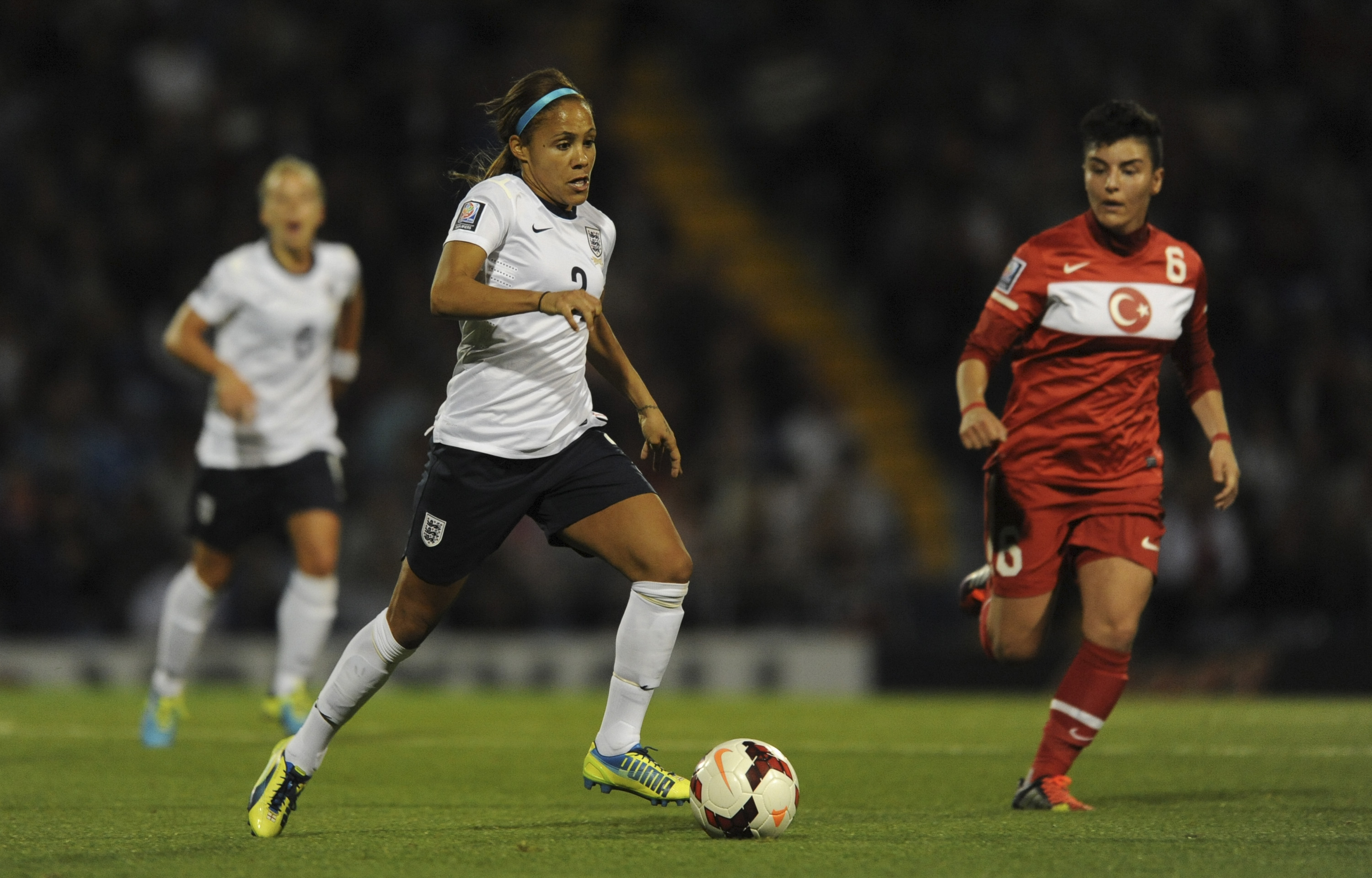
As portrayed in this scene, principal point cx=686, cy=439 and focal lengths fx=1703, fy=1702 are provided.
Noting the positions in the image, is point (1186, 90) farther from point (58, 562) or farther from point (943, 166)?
point (58, 562)

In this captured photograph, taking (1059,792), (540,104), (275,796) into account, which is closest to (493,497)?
(275,796)

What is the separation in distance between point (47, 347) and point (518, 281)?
11.1 metres

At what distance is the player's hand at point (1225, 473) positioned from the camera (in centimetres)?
575

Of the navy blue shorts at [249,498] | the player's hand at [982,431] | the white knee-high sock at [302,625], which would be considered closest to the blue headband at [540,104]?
the player's hand at [982,431]

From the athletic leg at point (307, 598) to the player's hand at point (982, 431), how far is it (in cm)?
368

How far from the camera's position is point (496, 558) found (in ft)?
43.0

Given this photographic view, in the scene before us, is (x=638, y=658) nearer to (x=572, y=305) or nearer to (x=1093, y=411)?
(x=572, y=305)

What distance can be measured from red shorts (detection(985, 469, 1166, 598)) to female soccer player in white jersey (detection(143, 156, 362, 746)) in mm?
3498

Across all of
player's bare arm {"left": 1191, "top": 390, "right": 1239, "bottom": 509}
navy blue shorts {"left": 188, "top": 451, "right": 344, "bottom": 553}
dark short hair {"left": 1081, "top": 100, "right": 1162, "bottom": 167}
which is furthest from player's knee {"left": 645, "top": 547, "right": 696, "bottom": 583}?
navy blue shorts {"left": 188, "top": 451, "right": 344, "bottom": 553}

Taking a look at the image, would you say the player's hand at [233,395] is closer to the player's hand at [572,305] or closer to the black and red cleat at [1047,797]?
the player's hand at [572,305]

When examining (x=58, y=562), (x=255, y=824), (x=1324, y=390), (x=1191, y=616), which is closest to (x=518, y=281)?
(x=255, y=824)

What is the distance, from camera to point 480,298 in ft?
15.6

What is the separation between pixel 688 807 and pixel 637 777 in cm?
75

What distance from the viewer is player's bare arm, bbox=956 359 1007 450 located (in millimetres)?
5379
